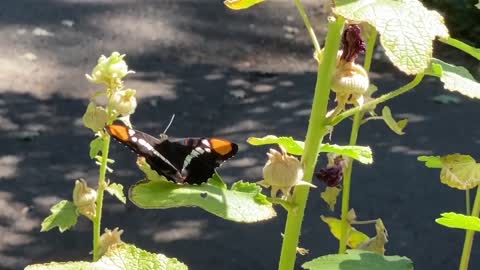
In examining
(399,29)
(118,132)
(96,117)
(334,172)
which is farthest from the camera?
(334,172)

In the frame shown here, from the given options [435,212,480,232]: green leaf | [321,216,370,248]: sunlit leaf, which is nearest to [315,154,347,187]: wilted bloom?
[321,216,370,248]: sunlit leaf

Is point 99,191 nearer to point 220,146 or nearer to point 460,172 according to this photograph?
point 220,146

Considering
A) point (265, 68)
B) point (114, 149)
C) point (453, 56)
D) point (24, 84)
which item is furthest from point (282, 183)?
point (453, 56)

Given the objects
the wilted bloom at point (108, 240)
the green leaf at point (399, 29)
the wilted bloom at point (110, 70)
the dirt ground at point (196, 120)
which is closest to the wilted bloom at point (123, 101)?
the wilted bloom at point (110, 70)

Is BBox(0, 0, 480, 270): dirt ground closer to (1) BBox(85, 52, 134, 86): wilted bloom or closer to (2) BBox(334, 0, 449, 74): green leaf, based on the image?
(1) BBox(85, 52, 134, 86): wilted bloom

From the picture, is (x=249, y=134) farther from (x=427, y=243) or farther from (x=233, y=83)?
(x=427, y=243)

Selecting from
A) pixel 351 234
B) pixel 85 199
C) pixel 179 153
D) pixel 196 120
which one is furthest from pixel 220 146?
pixel 196 120
